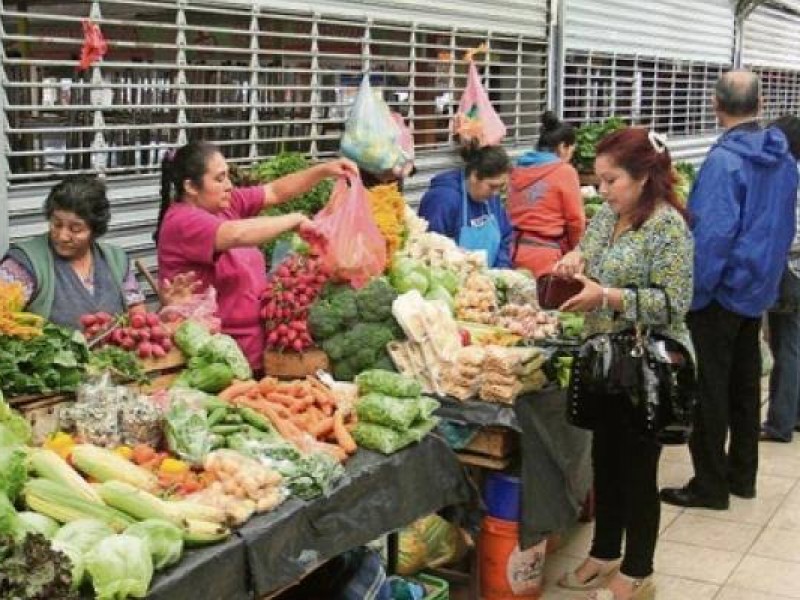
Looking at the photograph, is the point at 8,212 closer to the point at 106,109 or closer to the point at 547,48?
the point at 106,109

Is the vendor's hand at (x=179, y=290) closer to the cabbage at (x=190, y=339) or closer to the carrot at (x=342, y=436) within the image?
the cabbage at (x=190, y=339)

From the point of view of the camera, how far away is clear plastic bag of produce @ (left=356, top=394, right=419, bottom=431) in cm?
407

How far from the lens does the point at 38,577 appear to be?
2.57m

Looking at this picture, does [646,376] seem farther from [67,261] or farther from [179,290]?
[67,261]

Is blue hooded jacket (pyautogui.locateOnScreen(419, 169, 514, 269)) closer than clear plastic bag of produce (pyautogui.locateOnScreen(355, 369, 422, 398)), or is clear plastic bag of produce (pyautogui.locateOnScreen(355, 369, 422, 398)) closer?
clear plastic bag of produce (pyautogui.locateOnScreen(355, 369, 422, 398))

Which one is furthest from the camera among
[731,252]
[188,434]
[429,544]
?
[731,252]

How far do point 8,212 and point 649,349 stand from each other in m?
2.77

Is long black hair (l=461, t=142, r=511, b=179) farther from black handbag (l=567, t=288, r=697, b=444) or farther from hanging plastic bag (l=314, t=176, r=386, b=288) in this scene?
black handbag (l=567, t=288, r=697, b=444)

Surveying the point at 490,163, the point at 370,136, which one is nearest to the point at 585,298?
the point at 370,136

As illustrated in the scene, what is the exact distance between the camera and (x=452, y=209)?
6.61 m

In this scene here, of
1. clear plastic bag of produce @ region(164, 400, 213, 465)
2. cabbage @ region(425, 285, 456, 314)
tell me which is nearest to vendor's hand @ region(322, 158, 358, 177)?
cabbage @ region(425, 285, 456, 314)

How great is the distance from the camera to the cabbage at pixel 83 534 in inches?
112

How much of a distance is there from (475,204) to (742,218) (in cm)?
157

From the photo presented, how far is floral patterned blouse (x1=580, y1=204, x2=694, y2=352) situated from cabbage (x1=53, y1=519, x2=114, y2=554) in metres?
2.24
